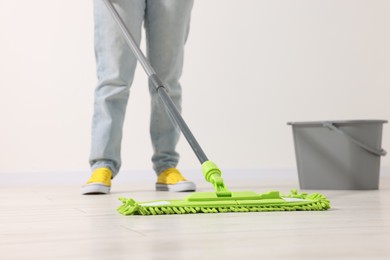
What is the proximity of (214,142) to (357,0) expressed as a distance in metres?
1.02

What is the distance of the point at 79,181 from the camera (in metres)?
3.38

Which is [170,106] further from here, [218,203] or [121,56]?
[121,56]

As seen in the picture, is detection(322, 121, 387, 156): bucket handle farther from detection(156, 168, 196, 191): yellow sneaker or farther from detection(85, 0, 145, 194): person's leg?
detection(85, 0, 145, 194): person's leg

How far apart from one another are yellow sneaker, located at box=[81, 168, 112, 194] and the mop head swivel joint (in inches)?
30.2

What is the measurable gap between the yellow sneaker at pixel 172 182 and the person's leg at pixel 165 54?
34mm

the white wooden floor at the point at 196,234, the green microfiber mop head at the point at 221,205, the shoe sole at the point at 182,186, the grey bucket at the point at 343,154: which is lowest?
the white wooden floor at the point at 196,234

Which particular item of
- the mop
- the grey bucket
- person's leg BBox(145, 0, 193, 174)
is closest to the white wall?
person's leg BBox(145, 0, 193, 174)

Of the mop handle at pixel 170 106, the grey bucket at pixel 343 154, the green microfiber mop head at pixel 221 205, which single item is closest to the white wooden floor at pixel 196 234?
the green microfiber mop head at pixel 221 205

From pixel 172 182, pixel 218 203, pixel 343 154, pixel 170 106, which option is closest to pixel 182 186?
pixel 172 182

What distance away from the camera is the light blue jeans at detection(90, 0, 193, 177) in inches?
90.0

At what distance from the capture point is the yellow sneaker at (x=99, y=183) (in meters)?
2.16

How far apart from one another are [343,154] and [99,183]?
31.6 inches

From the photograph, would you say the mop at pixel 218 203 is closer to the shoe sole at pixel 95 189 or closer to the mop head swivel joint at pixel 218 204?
the mop head swivel joint at pixel 218 204

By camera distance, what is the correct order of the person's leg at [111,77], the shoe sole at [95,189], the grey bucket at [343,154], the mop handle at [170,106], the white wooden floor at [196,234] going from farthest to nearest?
the grey bucket at [343,154] → the person's leg at [111,77] → the shoe sole at [95,189] → the mop handle at [170,106] → the white wooden floor at [196,234]
